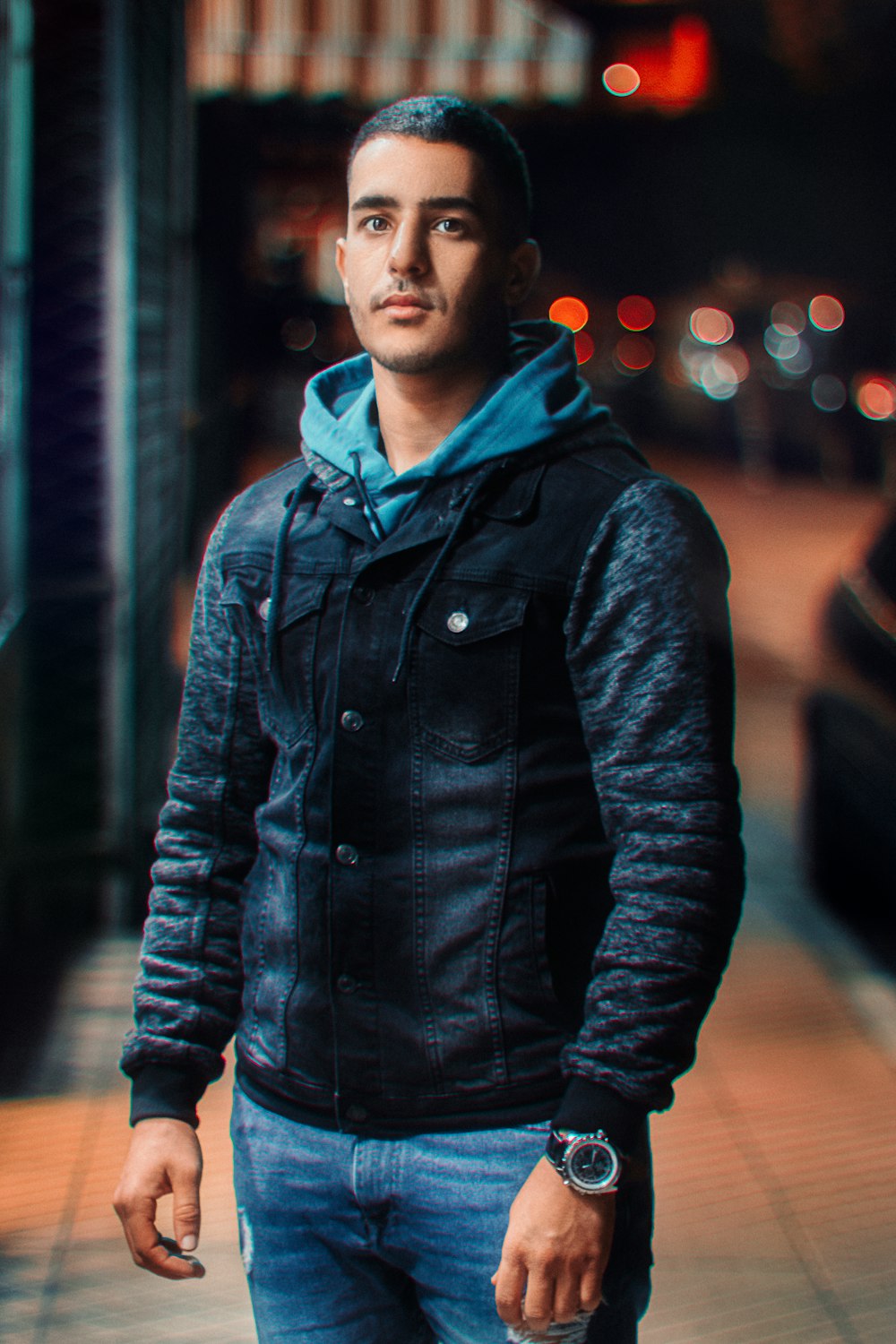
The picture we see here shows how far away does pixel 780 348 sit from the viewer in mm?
30234

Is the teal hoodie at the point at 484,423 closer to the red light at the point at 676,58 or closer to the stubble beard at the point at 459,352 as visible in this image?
the stubble beard at the point at 459,352

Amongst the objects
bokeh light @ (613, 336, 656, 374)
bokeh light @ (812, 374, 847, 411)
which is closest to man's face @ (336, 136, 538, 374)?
bokeh light @ (812, 374, 847, 411)

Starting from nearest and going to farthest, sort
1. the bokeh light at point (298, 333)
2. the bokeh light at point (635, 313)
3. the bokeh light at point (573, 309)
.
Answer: the bokeh light at point (298, 333)
the bokeh light at point (635, 313)
the bokeh light at point (573, 309)

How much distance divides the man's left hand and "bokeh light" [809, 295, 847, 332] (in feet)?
96.2

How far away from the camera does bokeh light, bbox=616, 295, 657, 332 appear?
39.9 m

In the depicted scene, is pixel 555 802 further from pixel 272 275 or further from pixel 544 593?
pixel 272 275

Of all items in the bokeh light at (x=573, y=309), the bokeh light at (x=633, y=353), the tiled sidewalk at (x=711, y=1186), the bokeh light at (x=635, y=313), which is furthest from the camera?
the bokeh light at (x=633, y=353)

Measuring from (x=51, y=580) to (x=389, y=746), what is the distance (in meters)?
3.75

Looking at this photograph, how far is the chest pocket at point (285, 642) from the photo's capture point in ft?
5.02

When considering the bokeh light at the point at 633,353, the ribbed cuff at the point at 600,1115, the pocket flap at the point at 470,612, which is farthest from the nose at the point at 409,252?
the bokeh light at the point at 633,353

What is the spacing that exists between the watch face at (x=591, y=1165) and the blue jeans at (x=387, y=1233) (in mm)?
111

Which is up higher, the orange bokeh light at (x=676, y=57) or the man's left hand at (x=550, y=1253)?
the orange bokeh light at (x=676, y=57)

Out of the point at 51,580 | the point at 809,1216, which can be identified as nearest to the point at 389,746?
the point at 809,1216

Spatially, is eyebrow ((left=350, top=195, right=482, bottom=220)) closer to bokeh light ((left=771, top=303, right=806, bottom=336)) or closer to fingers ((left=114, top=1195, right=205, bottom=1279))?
fingers ((left=114, top=1195, right=205, bottom=1279))
